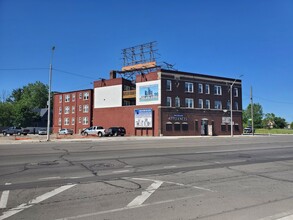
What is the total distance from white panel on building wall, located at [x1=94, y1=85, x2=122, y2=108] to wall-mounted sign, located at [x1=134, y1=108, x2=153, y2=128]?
19.7ft

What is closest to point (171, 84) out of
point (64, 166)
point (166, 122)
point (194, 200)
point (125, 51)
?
point (166, 122)

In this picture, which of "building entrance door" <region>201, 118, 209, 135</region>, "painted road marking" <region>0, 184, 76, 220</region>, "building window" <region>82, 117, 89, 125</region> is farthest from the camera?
"building window" <region>82, 117, 89, 125</region>

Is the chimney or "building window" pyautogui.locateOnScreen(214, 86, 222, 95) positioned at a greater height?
the chimney

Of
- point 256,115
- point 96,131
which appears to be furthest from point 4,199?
point 256,115

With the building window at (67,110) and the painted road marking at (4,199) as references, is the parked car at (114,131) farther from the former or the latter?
the painted road marking at (4,199)

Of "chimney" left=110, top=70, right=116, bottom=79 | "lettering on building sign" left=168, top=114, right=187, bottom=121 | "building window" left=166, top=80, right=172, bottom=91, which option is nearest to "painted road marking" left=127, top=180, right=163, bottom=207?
"lettering on building sign" left=168, top=114, right=187, bottom=121

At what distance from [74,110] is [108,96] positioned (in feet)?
41.8

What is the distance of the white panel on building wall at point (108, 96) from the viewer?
6088cm

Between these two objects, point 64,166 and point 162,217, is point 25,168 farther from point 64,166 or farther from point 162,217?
point 162,217

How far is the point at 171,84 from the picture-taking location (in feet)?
180

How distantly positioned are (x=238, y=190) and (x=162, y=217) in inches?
121

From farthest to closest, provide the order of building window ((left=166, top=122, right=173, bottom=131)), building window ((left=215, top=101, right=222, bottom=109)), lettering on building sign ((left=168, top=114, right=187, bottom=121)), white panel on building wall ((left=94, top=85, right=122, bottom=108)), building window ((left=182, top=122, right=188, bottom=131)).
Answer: white panel on building wall ((left=94, top=85, right=122, bottom=108)), building window ((left=215, top=101, right=222, bottom=109)), building window ((left=182, top=122, right=188, bottom=131)), lettering on building sign ((left=168, top=114, right=187, bottom=121)), building window ((left=166, top=122, right=173, bottom=131))

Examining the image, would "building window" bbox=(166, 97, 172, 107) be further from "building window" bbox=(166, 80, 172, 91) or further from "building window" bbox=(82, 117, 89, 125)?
"building window" bbox=(82, 117, 89, 125)

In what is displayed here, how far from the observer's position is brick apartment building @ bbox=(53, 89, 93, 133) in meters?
68.0
